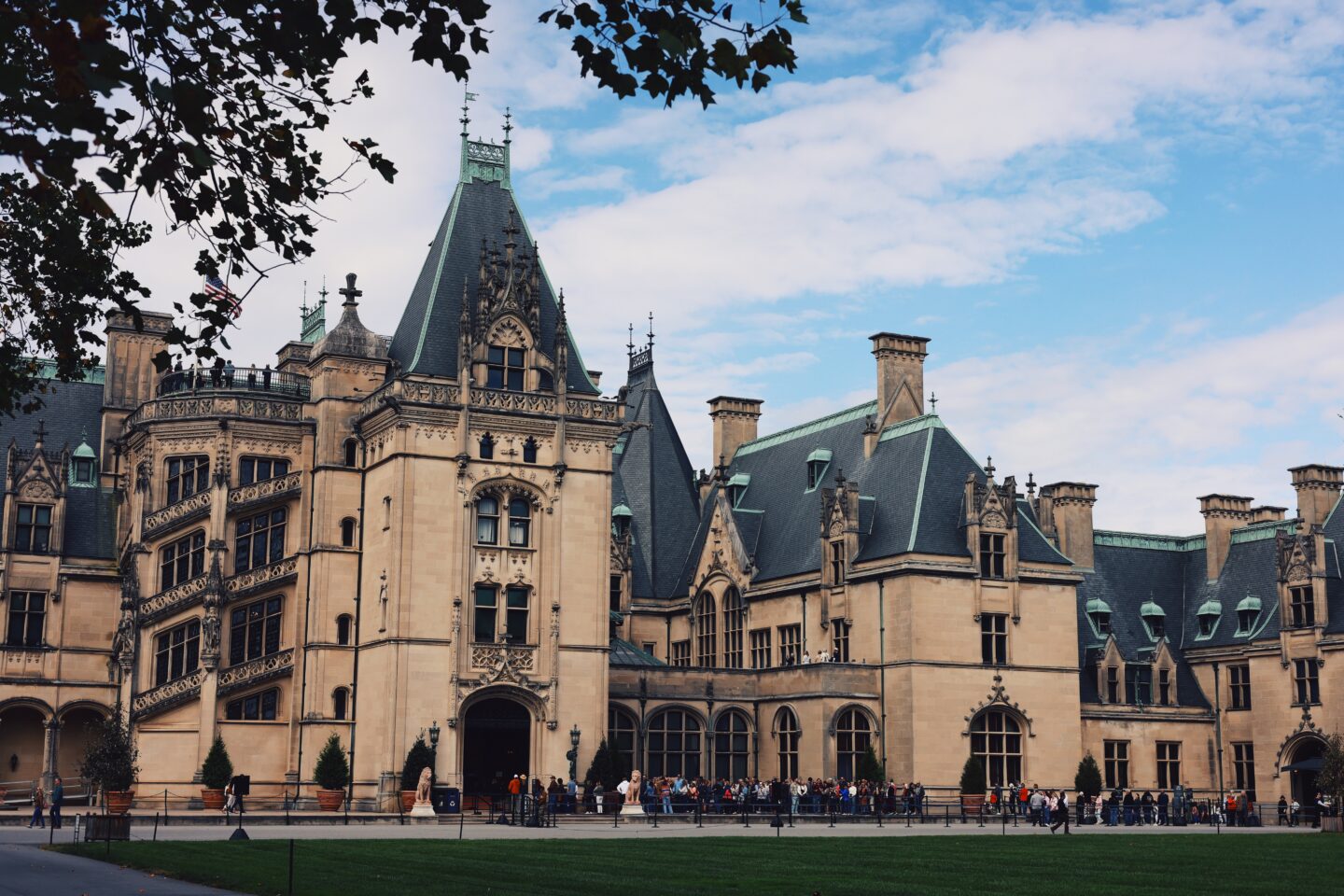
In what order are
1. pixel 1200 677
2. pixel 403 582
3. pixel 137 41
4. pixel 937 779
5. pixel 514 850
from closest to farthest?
pixel 137 41 < pixel 514 850 < pixel 403 582 < pixel 937 779 < pixel 1200 677

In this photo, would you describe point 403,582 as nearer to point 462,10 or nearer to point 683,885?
point 683,885

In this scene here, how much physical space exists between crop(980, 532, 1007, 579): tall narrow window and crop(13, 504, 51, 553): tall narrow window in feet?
114

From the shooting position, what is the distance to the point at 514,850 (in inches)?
1288

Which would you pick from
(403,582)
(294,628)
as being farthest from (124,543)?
(403,582)

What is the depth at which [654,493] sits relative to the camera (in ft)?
244

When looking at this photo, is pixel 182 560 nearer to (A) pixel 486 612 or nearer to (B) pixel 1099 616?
(A) pixel 486 612

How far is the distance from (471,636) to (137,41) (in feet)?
141

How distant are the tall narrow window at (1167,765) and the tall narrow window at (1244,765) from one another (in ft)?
7.91

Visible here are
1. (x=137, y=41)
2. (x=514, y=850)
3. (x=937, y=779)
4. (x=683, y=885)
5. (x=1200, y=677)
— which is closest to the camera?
(x=137, y=41)

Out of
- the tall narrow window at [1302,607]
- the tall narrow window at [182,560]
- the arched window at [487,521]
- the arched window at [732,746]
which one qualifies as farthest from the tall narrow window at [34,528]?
the tall narrow window at [1302,607]

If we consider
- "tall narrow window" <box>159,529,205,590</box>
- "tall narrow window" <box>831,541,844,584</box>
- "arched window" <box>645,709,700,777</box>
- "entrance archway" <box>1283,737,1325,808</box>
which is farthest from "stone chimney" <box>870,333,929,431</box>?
"tall narrow window" <box>159,529,205,590</box>

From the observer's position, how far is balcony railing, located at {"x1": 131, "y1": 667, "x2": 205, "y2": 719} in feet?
181

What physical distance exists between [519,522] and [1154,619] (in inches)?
1213

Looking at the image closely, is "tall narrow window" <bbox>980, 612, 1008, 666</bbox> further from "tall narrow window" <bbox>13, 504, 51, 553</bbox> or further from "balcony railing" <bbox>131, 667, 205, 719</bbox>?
"tall narrow window" <bbox>13, 504, 51, 553</bbox>
